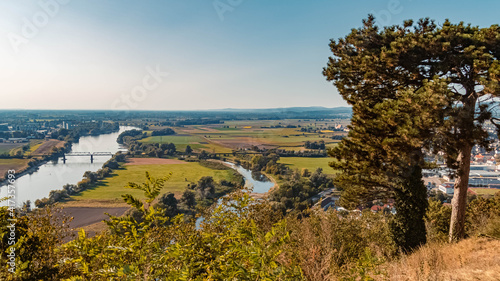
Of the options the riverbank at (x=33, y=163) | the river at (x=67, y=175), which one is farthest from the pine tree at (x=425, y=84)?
the riverbank at (x=33, y=163)

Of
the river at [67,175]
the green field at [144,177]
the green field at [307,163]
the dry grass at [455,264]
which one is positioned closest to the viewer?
the dry grass at [455,264]

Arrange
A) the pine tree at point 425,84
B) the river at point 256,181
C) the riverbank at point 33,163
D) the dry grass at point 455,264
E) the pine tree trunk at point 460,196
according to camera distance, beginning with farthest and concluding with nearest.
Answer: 1. the river at point 256,181
2. the riverbank at point 33,163
3. the pine tree trunk at point 460,196
4. the pine tree at point 425,84
5. the dry grass at point 455,264

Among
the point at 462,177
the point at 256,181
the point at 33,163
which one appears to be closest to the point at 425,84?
the point at 462,177

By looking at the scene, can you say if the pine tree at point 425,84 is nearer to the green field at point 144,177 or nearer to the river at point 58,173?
the river at point 58,173

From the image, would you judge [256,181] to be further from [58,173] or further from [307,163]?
[58,173]

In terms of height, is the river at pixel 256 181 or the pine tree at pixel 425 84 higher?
the pine tree at pixel 425 84

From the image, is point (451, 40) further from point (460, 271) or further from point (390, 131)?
point (460, 271)
